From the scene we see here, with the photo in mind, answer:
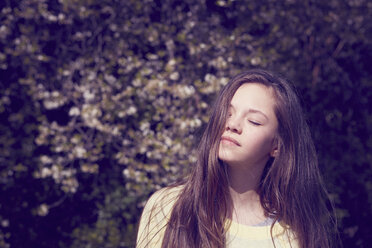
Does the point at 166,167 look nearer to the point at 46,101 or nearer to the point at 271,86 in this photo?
the point at 46,101

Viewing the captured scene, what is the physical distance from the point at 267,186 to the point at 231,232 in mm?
319

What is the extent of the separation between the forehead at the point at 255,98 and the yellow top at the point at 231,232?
531mm

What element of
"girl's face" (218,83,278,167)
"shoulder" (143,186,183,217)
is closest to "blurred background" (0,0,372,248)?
"shoulder" (143,186,183,217)

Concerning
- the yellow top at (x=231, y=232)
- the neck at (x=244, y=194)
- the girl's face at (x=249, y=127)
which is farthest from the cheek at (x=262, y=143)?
the yellow top at (x=231, y=232)

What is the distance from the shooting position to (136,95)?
148 inches

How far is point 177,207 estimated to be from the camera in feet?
6.37

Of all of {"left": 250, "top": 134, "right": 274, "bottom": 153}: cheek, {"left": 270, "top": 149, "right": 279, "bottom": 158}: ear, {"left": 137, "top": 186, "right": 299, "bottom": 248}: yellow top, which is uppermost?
{"left": 250, "top": 134, "right": 274, "bottom": 153}: cheek

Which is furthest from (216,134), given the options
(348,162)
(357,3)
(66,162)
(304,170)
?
(357,3)

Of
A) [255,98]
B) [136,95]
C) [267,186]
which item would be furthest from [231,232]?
[136,95]

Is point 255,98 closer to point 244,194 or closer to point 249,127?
point 249,127

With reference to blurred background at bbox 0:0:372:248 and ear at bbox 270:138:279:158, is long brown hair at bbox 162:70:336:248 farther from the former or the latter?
blurred background at bbox 0:0:372:248

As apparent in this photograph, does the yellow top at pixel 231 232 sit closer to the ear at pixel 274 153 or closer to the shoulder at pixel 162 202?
the shoulder at pixel 162 202

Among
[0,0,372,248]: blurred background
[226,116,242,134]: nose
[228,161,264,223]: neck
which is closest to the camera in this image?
[226,116,242,134]: nose

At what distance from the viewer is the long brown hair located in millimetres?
1901
